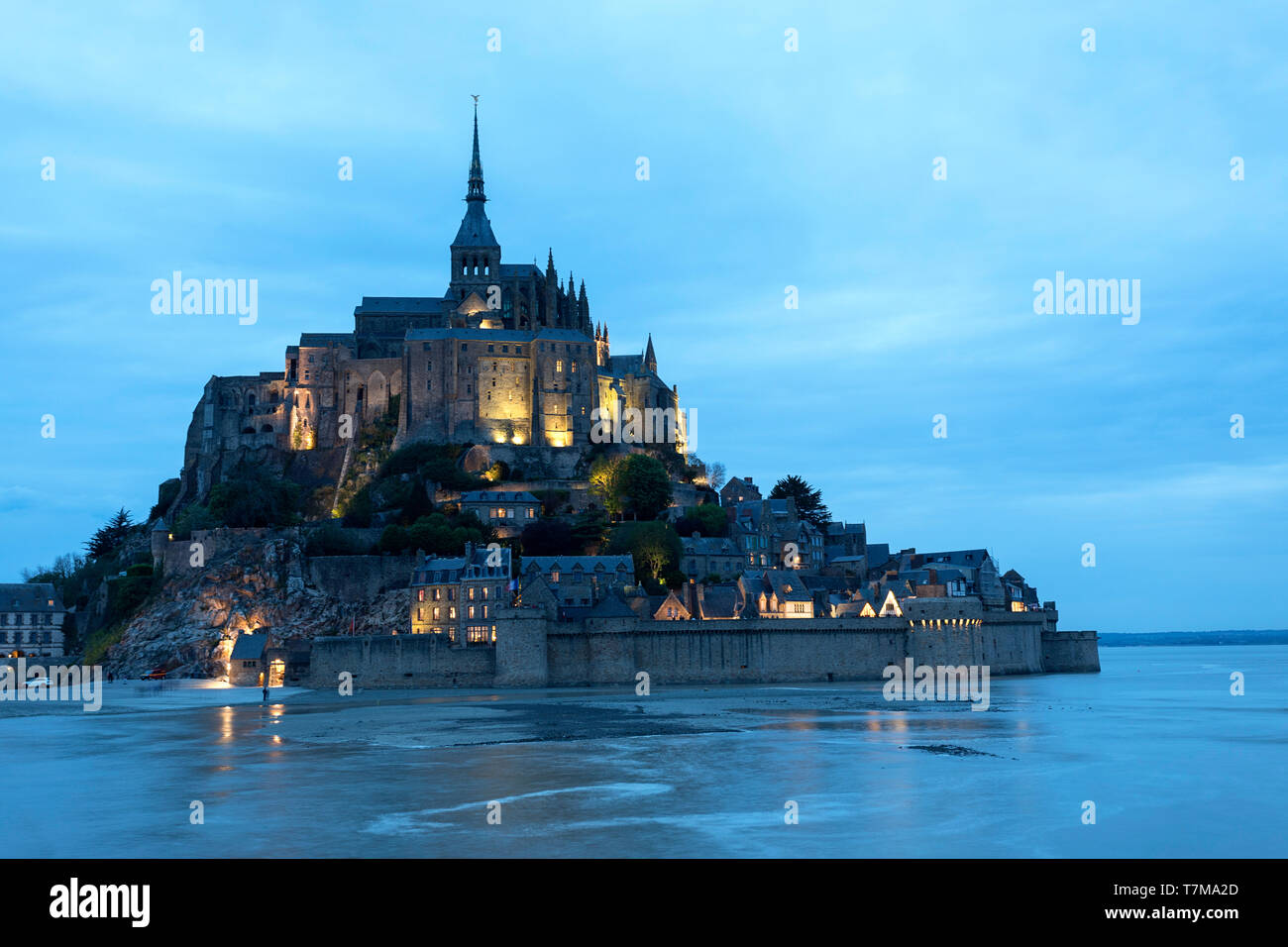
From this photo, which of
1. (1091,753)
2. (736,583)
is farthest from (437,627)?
(1091,753)

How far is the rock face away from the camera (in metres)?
66.9

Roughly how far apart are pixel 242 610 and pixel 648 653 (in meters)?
23.0

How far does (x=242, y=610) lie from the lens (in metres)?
68.1

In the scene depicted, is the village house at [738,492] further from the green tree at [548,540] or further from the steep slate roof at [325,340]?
the steep slate roof at [325,340]

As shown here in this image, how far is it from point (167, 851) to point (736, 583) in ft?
165

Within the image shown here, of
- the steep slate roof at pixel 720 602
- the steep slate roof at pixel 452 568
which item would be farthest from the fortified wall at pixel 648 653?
the steep slate roof at pixel 452 568

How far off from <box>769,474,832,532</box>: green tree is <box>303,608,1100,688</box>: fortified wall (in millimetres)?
28363

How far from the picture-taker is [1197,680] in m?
80.2

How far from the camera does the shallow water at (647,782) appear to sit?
21.1m
